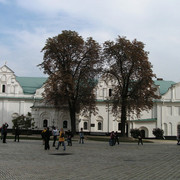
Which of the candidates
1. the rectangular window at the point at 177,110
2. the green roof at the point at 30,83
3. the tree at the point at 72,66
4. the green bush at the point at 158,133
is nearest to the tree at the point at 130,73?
the tree at the point at 72,66

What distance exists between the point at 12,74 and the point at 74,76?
23848mm

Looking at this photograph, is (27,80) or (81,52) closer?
(81,52)

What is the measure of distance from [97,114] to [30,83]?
18029 millimetres

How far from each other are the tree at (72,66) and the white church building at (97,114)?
40.3ft

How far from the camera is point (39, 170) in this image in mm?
13102

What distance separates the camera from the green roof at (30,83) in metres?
69.8

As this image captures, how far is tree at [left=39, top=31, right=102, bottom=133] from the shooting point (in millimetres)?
49125

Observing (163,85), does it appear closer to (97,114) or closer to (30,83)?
(97,114)

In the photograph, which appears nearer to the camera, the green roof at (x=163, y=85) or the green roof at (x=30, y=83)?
the green roof at (x=163, y=85)

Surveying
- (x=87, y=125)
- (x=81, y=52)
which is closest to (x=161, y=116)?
(x=87, y=125)

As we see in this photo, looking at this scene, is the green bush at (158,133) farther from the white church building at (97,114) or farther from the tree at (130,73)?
the tree at (130,73)

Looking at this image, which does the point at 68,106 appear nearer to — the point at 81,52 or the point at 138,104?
the point at 81,52

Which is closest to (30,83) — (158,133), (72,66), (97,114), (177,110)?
(97,114)

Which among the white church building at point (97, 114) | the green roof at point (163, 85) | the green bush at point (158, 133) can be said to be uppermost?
the green roof at point (163, 85)
